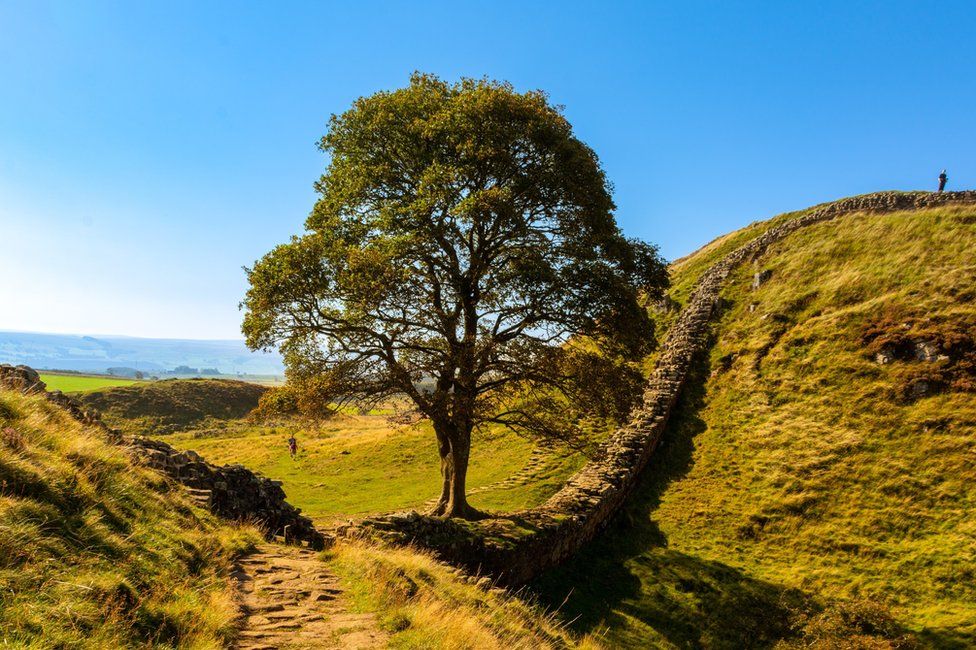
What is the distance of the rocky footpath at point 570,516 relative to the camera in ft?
51.5

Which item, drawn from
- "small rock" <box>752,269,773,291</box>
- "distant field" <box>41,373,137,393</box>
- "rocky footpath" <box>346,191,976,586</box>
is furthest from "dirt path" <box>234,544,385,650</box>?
"distant field" <box>41,373,137,393</box>

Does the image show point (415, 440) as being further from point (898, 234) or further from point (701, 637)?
point (898, 234)

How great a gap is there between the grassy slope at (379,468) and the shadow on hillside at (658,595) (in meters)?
5.21

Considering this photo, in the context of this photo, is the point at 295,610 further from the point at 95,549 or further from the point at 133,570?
the point at 95,549

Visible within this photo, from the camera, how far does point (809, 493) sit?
853 inches

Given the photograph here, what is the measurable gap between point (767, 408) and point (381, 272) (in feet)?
78.5

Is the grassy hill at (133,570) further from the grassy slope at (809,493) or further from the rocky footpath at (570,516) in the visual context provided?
the grassy slope at (809,493)

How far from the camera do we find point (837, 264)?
3900 centimetres

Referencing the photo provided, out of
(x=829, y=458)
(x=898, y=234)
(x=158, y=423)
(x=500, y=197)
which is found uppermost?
(x=898, y=234)

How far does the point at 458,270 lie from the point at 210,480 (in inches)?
410

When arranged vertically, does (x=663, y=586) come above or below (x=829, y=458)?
below

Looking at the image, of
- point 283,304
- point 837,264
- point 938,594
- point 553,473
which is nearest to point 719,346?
point 837,264

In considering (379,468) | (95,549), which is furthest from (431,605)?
(379,468)

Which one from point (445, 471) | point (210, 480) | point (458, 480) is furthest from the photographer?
point (445, 471)
